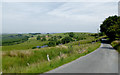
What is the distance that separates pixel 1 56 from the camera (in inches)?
447

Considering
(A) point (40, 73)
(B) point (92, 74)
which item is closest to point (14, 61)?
(A) point (40, 73)

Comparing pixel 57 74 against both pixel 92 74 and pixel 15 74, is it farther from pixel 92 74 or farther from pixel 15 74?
pixel 15 74

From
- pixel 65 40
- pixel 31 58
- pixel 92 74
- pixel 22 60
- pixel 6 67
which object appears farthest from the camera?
pixel 65 40

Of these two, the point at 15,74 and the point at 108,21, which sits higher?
the point at 108,21

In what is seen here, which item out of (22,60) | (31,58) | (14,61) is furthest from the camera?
(31,58)

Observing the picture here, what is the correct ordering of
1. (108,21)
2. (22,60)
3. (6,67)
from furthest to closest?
1. (108,21)
2. (22,60)
3. (6,67)

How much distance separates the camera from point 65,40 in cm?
6906

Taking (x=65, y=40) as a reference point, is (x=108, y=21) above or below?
above

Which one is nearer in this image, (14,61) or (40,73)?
(40,73)

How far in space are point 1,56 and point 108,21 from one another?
189ft

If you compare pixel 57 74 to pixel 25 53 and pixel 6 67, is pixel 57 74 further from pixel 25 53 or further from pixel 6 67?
pixel 25 53

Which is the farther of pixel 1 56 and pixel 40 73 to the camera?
pixel 1 56

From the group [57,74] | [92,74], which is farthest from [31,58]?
[92,74]

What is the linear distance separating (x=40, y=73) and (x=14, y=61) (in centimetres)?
488
